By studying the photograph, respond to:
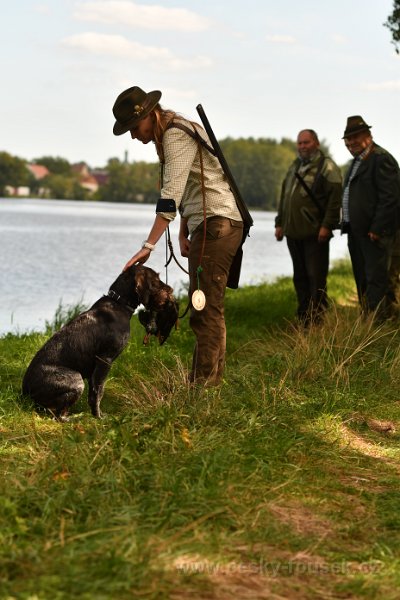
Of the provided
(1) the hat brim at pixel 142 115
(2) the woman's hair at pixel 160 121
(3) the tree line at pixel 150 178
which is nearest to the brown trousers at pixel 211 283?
(2) the woman's hair at pixel 160 121

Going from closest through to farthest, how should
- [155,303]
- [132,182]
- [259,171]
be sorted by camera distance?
[155,303], [259,171], [132,182]

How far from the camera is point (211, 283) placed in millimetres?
6977

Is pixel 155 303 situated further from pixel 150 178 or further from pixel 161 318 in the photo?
pixel 150 178

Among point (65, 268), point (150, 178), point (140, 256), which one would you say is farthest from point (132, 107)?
point (150, 178)

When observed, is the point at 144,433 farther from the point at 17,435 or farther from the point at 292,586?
the point at 292,586

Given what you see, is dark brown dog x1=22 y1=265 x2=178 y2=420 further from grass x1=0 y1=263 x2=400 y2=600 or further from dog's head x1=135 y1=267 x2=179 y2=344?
grass x1=0 y1=263 x2=400 y2=600

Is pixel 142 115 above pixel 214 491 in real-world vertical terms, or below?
above

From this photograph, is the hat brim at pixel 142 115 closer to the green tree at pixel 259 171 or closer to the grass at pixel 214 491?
the grass at pixel 214 491

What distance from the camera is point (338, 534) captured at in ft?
14.1

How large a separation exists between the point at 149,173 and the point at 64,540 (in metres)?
103

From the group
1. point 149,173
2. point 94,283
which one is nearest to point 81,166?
point 149,173

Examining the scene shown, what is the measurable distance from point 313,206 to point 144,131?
4.35 meters

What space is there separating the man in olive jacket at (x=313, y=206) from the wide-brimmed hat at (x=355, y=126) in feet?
1.73

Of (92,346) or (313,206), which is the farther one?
(313,206)
